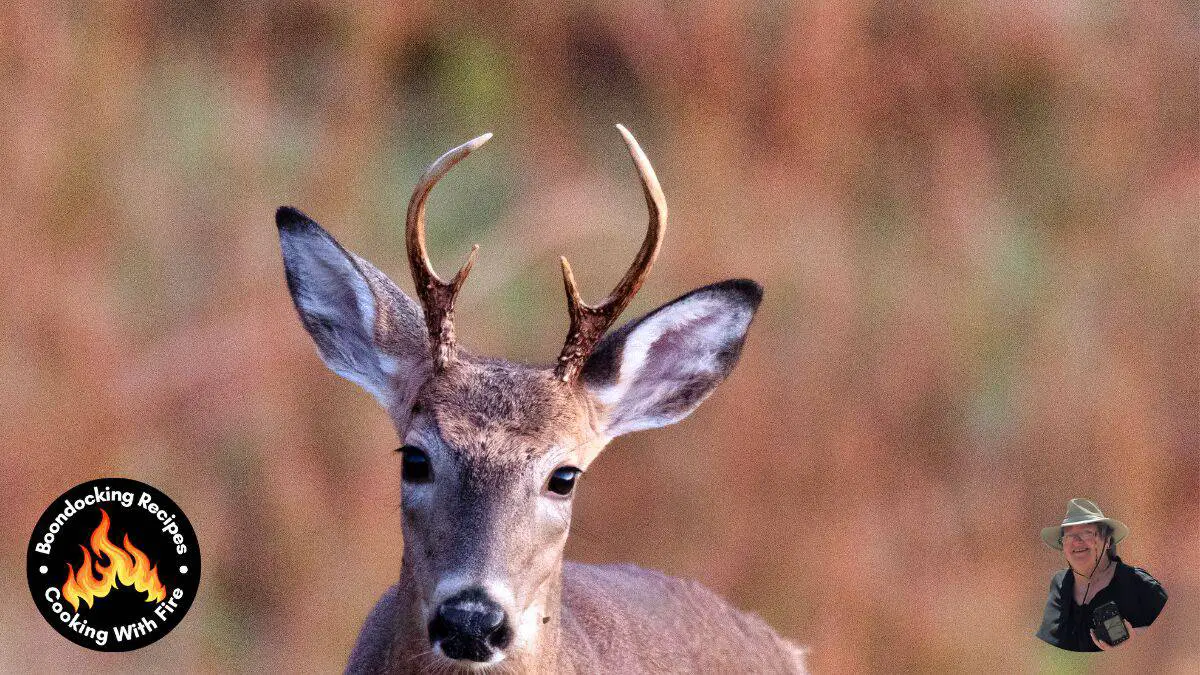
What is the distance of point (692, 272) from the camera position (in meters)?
7.84

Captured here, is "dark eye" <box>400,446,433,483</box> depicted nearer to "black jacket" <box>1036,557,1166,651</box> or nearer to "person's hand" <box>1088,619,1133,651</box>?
"black jacket" <box>1036,557,1166,651</box>

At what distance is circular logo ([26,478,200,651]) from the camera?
5930 mm

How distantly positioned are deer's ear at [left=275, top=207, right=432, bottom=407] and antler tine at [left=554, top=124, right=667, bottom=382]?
362 millimetres

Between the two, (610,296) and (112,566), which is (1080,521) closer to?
(610,296)

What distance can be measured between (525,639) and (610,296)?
0.86m

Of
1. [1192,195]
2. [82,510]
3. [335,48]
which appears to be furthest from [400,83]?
[1192,195]

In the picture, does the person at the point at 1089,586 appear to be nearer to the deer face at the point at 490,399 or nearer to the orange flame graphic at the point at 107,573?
the deer face at the point at 490,399

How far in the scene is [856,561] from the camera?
7.66m

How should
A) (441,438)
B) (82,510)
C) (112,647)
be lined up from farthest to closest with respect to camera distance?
(112,647), (82,510), (441,438)

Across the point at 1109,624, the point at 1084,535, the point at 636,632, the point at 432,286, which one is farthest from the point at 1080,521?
the point at 432,286

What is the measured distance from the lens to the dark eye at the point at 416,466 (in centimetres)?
409

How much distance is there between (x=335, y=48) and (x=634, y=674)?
3.96m

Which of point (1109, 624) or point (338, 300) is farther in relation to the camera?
point (1109, 624)

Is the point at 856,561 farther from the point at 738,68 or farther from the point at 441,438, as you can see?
the point at 441,438
